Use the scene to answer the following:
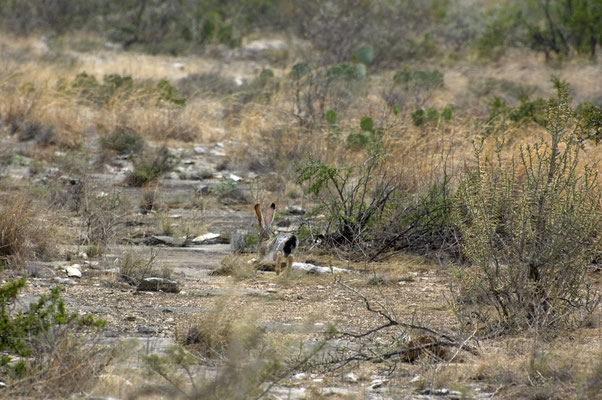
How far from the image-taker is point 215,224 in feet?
26.7

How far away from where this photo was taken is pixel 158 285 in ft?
18.4

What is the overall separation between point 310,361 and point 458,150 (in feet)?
17.4

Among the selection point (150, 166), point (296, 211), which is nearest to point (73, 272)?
point (296, 211)

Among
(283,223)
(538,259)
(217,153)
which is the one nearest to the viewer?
(538,259)

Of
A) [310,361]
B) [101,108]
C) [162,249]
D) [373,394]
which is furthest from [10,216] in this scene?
[101,108]

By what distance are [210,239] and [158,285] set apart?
1.84m

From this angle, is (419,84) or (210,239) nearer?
(210,239)

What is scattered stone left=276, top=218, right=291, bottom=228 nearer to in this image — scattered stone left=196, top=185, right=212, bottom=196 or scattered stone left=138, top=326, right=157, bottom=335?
scattered stone left=196, top=185, right=212, bottom=196

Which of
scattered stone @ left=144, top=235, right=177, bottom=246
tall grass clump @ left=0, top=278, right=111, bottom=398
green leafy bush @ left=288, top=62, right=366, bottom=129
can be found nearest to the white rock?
scattered stone @ left=144, top=235, right=177, bottom=246

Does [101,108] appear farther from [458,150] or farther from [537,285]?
[537,285]

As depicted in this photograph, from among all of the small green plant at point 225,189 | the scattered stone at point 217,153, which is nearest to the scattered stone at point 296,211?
the small green plant at point 225,189

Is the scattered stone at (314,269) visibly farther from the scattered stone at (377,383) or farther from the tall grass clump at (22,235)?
the scattered stone at (377,383)

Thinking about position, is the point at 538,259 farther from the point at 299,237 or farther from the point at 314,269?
the point at 299,237

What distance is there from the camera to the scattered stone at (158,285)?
5.59 metres
